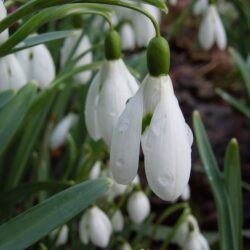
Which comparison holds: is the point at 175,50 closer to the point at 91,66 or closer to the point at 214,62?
the point at 214,62

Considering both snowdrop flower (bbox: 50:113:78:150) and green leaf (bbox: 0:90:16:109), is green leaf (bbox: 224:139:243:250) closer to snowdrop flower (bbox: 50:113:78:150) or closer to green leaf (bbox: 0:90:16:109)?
green leaf (bbox: 0:90:16:109)

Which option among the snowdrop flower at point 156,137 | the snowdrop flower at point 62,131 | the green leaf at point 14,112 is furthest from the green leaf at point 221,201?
the snowdrop flower at point 62,131

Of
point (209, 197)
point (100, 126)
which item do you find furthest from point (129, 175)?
point (209, 197)

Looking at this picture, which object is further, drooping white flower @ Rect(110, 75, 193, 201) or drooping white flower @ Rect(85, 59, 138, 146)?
drooping white flower @ Rect(85, 59, 138, 146)

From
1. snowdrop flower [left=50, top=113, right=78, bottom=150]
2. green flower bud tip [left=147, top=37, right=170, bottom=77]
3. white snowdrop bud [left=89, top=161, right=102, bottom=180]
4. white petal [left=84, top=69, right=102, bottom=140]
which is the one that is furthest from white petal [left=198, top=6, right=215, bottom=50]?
green flower bud tip [left=147, top=37, right=170, bottom=77]

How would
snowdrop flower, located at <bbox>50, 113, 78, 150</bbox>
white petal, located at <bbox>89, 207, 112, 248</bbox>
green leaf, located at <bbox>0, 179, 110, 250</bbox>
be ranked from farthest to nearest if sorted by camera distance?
snowdrop flower, located at <bbox>50, 113, 78, 150</bbox> → white petal, located at <bbox>89, 207, 112, 248</bbox> → green leaf, located at <bbox>0, 179, 110, 250</bbox>

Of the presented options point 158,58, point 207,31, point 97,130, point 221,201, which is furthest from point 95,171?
point 158,58

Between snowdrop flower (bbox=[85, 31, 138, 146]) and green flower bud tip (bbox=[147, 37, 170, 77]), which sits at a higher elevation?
green flower bud tip (bbox=[147, 37, 170, 77])
